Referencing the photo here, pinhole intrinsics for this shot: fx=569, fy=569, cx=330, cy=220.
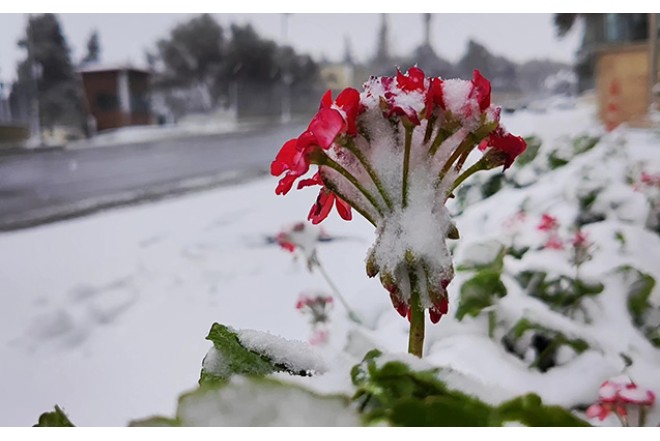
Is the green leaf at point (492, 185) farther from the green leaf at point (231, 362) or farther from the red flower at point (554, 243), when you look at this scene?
the green leaf at point (231, 362)

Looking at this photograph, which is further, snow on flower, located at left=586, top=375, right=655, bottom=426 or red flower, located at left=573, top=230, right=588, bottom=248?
red flower, located at left=573, top=230, right=588, bottom=248

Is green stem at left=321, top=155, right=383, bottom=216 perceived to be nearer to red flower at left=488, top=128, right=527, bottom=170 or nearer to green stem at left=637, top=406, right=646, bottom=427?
red flower at left=488, top=128, right=527, bottom=170

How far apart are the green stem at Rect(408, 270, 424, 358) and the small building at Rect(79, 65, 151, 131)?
76 cm

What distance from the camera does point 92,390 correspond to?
2.12ft

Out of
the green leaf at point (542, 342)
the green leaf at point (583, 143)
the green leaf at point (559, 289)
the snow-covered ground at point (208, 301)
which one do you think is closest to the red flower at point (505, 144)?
the snow-covered ground at point (208, 301)

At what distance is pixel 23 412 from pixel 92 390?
74 millimetres

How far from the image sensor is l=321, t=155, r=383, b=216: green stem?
22cm

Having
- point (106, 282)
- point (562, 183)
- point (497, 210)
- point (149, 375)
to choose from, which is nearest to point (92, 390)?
point (149, 375)

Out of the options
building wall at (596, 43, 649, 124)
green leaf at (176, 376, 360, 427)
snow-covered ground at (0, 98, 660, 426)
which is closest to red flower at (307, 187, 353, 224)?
green leaf at (176, 376, 360, 427)

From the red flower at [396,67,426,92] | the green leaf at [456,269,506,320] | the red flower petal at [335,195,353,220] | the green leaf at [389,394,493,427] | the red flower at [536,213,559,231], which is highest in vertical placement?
the red flower at [396,67,426,92]

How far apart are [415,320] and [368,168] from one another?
0.20ft

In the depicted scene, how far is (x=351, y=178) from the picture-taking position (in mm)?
218

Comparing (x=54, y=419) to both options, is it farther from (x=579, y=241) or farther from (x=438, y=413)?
(x=579, y=241)
